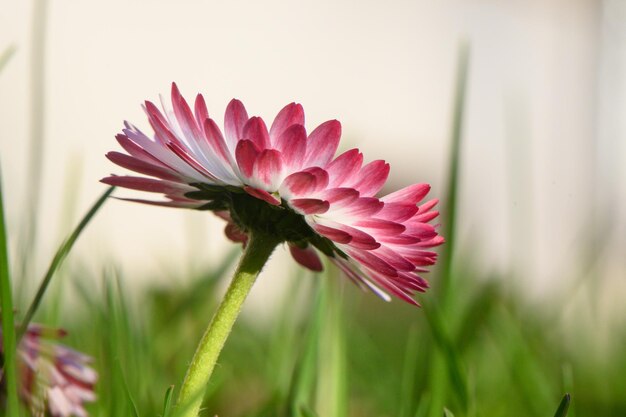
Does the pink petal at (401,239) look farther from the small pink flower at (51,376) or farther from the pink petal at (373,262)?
the small pink flower at (51,376)

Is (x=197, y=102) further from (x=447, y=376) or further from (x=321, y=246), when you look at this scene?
(x=447, y=376)

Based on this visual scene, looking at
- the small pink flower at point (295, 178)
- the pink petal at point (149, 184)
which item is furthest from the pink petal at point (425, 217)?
the pink petal at point (149, 184)

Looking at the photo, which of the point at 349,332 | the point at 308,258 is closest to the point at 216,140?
the point at 308,258

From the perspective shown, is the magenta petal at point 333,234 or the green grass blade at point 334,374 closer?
the magenta petal at point 333,234

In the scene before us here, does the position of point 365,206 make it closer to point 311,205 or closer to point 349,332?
point 311,205

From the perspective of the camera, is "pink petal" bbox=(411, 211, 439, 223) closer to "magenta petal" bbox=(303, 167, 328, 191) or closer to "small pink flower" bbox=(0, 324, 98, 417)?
"magenta petal" bbox=(303, 167, 328, 191)

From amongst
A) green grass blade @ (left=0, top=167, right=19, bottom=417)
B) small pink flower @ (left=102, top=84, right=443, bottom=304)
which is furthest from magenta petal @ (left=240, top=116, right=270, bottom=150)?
green grass blade @ (left=0, top=167, right=19, bottom=417)

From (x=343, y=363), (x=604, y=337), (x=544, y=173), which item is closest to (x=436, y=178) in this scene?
(x=544, y=173)

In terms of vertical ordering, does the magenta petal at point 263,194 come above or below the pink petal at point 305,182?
below

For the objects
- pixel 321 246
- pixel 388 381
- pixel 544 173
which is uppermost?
pixel 544 173
